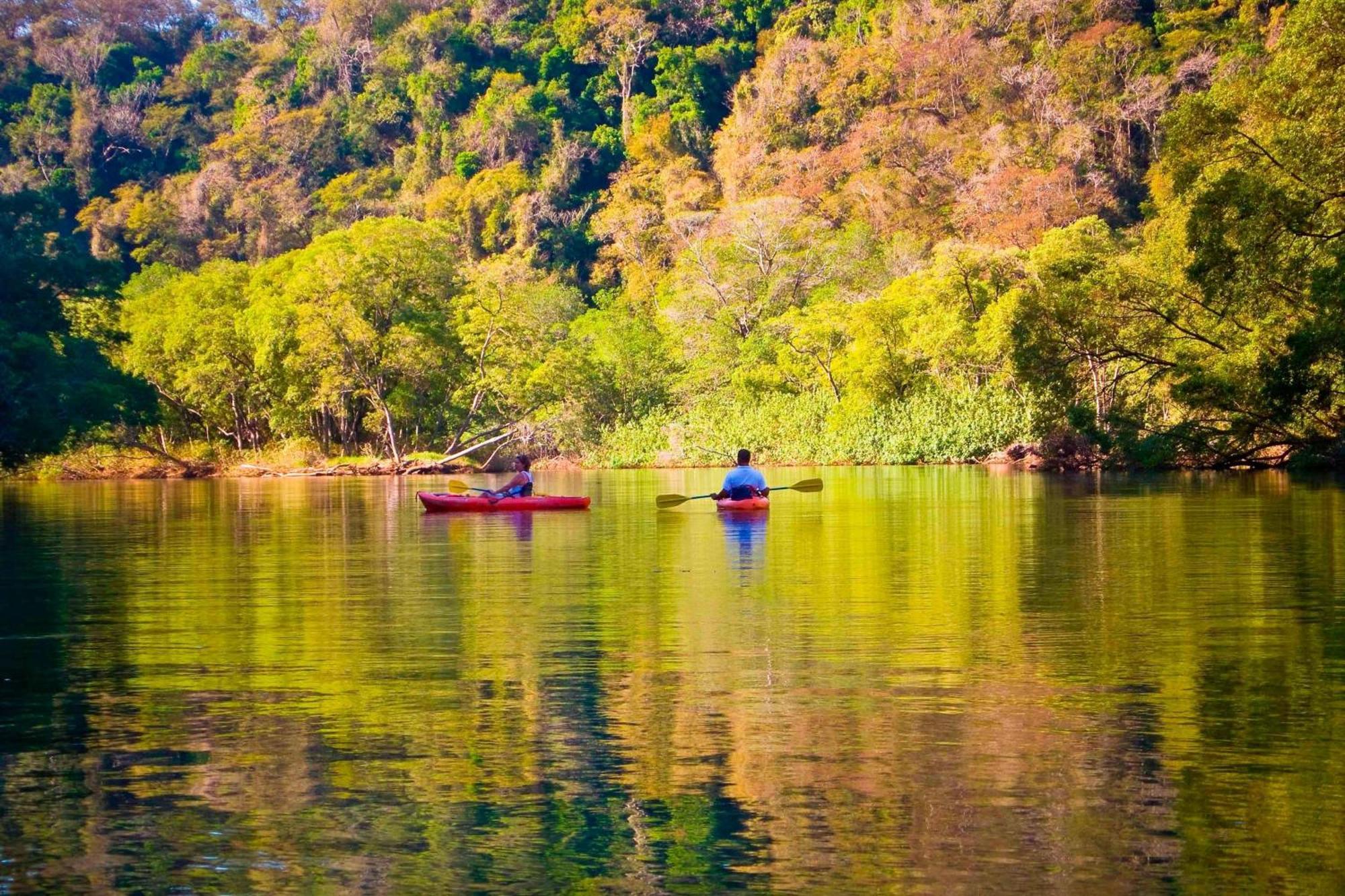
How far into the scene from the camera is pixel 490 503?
29062 mm

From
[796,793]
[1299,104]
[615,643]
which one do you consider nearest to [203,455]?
[1299,104]

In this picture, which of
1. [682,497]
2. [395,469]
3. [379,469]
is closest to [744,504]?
[682,497]

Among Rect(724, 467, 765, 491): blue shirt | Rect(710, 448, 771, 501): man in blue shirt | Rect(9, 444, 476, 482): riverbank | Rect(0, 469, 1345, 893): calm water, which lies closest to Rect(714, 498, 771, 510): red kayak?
Rect(710, 448, 771, 501): man in blue shirt

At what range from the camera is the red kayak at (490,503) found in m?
28.5

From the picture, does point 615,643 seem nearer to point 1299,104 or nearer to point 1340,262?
point 1340,262

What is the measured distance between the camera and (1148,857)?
607cm

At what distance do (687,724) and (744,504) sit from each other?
61.3ft

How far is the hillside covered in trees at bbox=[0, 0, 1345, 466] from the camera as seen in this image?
36062 millimetres

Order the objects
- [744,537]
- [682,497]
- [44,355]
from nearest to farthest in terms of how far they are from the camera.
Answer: [744,537] < [682,497] < [44,355]

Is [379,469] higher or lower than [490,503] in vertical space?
higher

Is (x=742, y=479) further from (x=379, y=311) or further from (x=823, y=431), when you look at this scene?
(x=379, y=311)

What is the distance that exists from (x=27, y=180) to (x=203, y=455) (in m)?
60.9

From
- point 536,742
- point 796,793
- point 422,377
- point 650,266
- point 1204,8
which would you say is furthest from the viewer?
point 650,266

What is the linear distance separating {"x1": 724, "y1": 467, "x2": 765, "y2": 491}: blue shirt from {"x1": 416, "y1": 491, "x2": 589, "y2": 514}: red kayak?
2.48 metres
